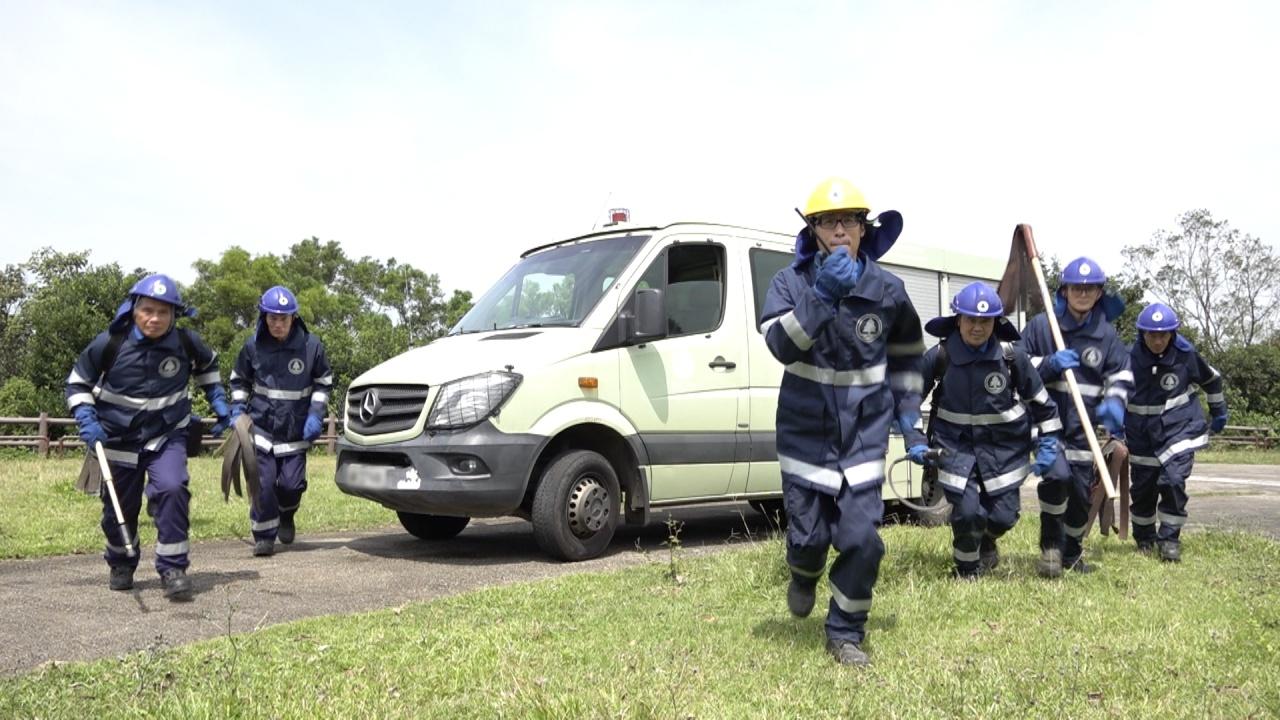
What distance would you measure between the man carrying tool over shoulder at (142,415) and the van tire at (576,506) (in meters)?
2.31

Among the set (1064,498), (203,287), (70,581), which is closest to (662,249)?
(1064,498)

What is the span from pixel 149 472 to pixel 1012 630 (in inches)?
195

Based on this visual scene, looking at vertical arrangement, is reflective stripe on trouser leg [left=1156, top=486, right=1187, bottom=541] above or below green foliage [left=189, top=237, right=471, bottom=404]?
below

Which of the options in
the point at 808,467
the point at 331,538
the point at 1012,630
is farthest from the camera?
the point at 331,538

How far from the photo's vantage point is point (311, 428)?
8.05 meters

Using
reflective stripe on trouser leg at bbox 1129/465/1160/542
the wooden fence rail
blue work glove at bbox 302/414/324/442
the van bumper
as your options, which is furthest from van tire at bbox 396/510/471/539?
the wooden fence rail

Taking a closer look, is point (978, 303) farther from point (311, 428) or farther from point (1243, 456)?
point (1243, 456)

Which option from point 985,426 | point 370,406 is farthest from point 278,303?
point 985,426

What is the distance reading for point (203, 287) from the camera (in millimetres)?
40375

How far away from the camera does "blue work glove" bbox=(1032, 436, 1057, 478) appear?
6359mm

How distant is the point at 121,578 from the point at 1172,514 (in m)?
7.14

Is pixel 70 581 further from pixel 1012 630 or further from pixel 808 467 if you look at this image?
pixel 1012 630

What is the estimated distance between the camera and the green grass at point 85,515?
820cm

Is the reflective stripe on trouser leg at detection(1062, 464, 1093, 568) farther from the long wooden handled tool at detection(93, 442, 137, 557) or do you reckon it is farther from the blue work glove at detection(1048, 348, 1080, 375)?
the long wooden handled tool at detection(93, 442, 137, 557)
